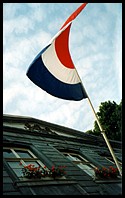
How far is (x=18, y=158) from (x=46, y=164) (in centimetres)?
104

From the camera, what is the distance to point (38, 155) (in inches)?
A: 370

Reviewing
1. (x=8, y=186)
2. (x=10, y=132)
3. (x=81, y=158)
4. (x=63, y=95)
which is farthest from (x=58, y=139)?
(x=8, y=186)

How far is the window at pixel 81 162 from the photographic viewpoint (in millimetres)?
10280

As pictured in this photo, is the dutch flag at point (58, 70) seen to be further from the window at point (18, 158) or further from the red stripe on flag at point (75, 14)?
the window at point (18, 158)

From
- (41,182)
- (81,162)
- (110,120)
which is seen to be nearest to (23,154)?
(41,182)

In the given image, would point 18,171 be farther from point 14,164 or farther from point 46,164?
point 46,164

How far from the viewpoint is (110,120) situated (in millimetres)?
29719

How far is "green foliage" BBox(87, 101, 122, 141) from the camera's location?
2770 cm

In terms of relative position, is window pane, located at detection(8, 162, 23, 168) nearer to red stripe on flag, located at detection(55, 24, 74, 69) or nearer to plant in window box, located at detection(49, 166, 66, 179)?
plant in window box, located at detection(49, 166, 66, 179)

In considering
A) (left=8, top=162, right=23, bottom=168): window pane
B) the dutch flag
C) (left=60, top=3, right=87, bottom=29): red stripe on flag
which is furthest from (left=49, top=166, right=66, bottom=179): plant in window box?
(left=60, top=3, right=87, bottom=29): red stripe on flag

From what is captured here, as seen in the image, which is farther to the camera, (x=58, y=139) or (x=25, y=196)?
(x=58, y=139)

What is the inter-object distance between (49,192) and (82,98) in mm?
2912

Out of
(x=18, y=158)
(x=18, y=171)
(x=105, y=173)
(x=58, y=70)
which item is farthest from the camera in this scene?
(x=105, y=173)

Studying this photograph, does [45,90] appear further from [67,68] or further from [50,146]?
[50,146]
